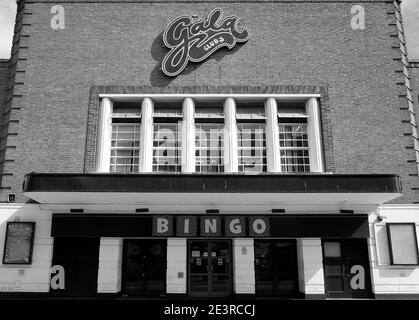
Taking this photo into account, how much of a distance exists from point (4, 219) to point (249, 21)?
39.2 feet

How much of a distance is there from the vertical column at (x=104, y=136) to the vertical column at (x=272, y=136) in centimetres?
606

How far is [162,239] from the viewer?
1480 centimetres

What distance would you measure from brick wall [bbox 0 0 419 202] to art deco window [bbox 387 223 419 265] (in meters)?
1.10

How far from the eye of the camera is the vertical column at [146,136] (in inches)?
584

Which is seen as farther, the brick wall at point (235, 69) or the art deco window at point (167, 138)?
the art deco window at point (167, 138)

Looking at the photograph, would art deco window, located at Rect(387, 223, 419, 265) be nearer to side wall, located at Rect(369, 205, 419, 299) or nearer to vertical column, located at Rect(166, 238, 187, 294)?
side wall, located at Rect(369, 205, 419, 299)

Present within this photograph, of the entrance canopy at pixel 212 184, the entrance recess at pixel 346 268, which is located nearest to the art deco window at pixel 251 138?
the entrance canopy at pixel 212 184

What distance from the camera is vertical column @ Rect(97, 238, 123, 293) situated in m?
14.0

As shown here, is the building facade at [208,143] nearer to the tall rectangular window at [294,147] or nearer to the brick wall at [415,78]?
the tall rectangular window at [294,147]

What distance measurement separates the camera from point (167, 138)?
15.5 m

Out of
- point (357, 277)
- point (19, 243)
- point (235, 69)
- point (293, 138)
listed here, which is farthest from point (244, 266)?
point (19, 243)

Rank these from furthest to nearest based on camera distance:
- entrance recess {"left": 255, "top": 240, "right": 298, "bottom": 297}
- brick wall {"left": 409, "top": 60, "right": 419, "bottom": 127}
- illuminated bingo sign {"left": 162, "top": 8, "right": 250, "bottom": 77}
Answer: brick wall {"left": 409, "top": 60, "right": 419, "bottom": 127}, illuminated bingo sign {"left": 162, "top": 8, "right": 250, "bottom": 77}, entrance recess {"left": 255, "top": 240, "right": 298, "bottom": 297}

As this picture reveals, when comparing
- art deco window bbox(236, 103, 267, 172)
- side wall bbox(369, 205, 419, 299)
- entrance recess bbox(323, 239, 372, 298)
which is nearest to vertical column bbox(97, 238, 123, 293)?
art deco window bbox(236, 103, 267, 172)

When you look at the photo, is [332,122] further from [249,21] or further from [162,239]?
[162,239]
